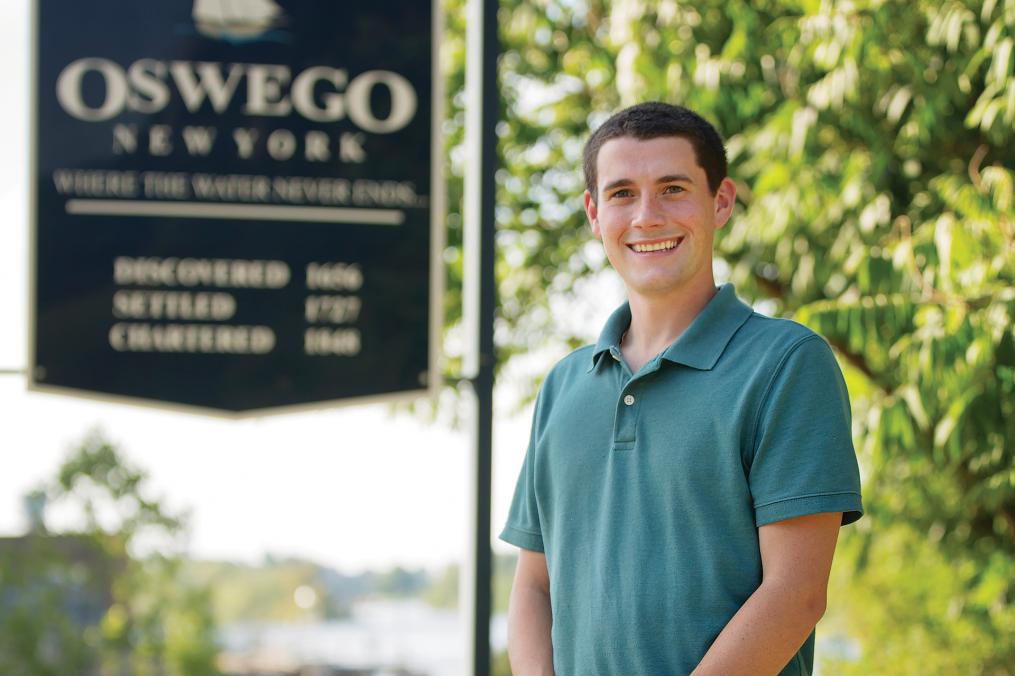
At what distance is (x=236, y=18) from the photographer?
156 inches

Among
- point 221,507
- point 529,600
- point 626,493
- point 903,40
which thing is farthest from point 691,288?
point 221,507

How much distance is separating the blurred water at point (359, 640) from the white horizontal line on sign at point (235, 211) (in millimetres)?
39909

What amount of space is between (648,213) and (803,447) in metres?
0.43

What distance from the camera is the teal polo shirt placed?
6.23 feet

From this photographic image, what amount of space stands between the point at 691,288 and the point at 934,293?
2.48 m

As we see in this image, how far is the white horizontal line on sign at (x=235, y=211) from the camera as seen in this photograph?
12.9ft

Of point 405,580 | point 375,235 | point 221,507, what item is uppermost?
point 375,235

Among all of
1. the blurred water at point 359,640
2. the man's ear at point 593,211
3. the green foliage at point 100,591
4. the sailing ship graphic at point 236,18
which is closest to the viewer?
the man's ear at point 593,211

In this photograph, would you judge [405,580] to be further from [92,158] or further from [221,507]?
[92,158]

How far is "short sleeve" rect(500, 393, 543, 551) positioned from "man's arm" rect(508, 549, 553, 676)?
0.02 meters

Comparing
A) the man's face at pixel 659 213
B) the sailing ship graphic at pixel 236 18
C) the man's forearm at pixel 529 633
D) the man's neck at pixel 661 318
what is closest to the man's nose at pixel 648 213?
the man's face at pixel 659 213

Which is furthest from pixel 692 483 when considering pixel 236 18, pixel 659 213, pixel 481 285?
pixel 236 18

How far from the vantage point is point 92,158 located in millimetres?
3943

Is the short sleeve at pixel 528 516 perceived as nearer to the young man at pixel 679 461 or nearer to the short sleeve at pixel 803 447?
the young man at pixel 679 461
